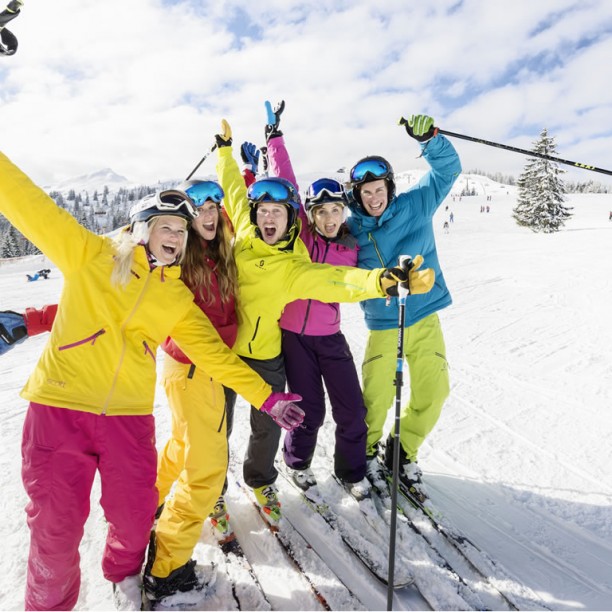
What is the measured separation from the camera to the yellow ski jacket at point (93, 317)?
2195mm

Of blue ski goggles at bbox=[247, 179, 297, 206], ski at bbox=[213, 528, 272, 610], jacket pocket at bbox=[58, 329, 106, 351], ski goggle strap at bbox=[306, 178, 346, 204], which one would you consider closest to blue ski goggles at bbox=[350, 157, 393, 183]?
ski goggle strap at bbox=[306, 178, 346, 204]

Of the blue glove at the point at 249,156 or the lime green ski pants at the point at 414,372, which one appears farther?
the blue glove at the point at 249,156

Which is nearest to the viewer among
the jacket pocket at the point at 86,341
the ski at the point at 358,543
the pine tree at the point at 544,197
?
the jacket pocket at the point at 86,341

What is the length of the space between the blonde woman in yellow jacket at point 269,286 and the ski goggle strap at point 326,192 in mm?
155

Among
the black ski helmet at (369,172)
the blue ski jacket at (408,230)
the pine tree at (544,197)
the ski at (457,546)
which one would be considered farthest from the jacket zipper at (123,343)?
the pine tree at (544,197)

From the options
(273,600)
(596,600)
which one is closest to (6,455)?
(273,600)

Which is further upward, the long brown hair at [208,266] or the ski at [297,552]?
the long brown hair at [208,266]

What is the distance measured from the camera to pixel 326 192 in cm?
334

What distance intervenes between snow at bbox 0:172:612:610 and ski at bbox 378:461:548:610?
38mm

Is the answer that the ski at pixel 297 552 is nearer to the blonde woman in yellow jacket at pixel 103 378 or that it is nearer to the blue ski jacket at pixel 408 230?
the blonde woman in yellow jacket at pixel 103 378

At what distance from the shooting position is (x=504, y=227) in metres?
33.6

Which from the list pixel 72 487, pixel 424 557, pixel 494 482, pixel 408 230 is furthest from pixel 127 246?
pixel 494 482

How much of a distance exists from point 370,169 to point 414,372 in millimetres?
1736

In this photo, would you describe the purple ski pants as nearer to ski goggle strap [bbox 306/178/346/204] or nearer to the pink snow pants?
ski goggle strap [bbox 306/178/346/204]
